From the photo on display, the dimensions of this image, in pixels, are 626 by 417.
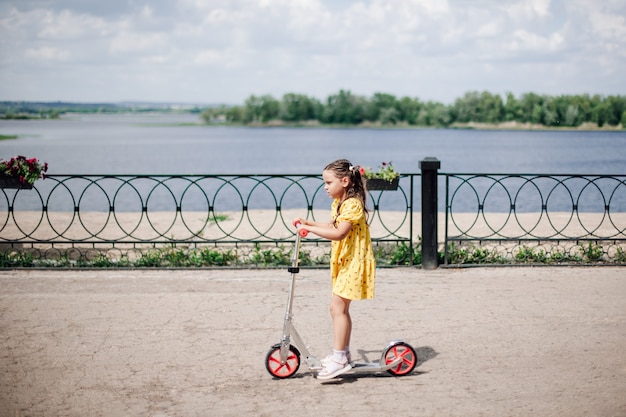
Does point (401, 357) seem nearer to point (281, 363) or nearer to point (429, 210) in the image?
point (281, 363)

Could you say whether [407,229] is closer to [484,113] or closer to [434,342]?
[434,342]

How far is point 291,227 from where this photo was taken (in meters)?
15.0

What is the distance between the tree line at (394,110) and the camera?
339 feet

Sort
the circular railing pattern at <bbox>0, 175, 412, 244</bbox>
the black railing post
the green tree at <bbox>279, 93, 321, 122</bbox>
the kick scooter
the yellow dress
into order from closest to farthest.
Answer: the yellow dress < the kick scooter < the black railing post < the circular railing pattern at <bbox>0, 175, 412, 244</bbox> < the green tree at <bbox>279, 93, 321, 122</bbox>

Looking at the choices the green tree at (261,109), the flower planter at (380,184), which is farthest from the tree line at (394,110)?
the flower planter at (380,184)

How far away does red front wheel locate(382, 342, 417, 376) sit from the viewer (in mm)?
5266

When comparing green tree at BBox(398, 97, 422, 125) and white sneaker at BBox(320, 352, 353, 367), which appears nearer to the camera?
white sneaker at BBox(320, 352, 353, 367)

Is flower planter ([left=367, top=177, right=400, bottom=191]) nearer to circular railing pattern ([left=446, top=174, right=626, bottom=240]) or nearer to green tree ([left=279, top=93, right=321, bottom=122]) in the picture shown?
circular railing pattern ([left=446, top=174, right=626, bottom=240])

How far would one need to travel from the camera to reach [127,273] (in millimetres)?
9031

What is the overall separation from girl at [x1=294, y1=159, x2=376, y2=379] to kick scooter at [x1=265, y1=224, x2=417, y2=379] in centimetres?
13

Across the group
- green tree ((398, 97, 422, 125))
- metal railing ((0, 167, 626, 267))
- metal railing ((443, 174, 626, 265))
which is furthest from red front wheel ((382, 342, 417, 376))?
green tree ((398, 97, 422, 125))

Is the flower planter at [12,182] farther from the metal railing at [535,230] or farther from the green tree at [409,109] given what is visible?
the green tree at [409,109]

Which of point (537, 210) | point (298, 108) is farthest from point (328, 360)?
point (298, 108)

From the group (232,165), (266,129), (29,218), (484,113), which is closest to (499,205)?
(29,218)
